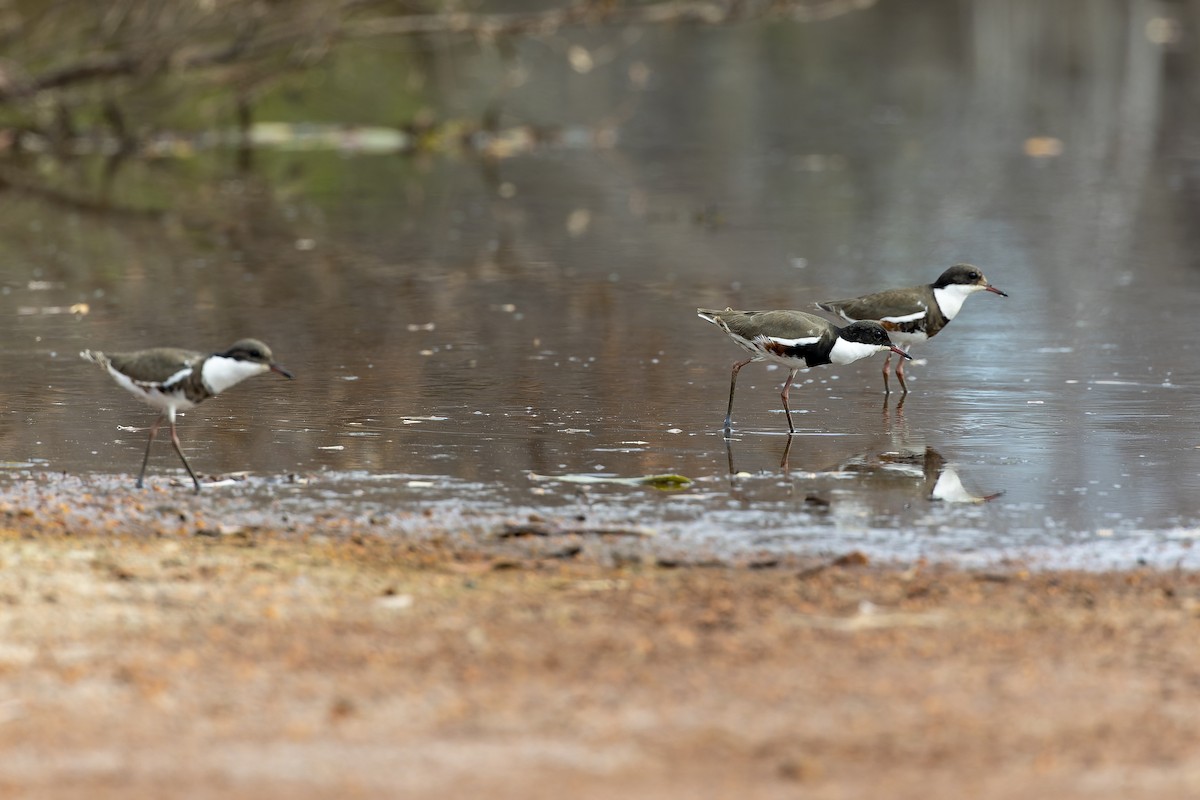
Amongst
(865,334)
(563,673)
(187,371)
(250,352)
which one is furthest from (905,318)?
(563,673)

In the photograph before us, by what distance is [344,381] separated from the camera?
11.2 metres

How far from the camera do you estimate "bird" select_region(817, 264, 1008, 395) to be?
36.4 feet

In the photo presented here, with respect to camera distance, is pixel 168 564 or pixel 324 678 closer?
pixel 324 678

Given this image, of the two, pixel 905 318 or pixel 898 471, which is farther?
pixel 905 318

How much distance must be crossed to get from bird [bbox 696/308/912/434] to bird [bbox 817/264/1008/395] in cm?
106

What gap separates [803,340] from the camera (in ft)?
32.0

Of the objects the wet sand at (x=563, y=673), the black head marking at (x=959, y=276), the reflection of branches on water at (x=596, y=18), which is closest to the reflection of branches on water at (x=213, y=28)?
the reflection of branches on water at (x=596, y=18)

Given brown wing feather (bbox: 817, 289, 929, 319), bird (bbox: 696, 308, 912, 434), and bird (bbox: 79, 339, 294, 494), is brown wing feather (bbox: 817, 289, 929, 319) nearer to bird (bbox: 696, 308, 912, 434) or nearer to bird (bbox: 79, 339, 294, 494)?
bird (bbox: 696, 308, 912, 434)

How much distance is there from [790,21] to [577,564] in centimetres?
4016

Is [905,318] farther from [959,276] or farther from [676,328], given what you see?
[676,328]

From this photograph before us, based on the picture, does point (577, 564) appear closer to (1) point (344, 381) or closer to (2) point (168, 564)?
(2) point (168, 564)

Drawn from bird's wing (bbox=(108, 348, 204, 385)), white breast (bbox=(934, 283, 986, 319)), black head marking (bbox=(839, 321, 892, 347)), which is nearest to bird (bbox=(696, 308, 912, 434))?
black head marking (bbox=(839, 321, 892, 347))

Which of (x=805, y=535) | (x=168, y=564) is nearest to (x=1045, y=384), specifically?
(x=805, y=535)

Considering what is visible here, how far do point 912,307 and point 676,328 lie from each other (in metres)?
2.48
